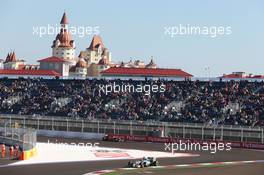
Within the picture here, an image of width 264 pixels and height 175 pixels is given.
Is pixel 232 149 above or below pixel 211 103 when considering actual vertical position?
below

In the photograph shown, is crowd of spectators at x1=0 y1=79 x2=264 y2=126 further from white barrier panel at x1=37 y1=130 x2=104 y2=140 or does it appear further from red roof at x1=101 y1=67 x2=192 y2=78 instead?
red roof at x1=101 y1=67 x2=192 y2=78

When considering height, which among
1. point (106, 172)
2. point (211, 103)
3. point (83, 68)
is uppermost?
point (83, 68)

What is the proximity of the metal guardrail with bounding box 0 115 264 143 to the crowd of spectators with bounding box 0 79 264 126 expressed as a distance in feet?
18.1

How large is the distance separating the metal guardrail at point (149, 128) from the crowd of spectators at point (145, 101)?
5509 mm

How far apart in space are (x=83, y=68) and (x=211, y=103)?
Answer: 124 meters

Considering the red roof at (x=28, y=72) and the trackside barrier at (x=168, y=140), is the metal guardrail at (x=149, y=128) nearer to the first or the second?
the trackside barrier at (x=168, y=140)

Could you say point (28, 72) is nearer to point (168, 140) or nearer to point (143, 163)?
point (168, 140)

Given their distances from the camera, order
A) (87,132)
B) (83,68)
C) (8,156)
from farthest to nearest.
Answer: (83,68)
(87,132)
(8,156)

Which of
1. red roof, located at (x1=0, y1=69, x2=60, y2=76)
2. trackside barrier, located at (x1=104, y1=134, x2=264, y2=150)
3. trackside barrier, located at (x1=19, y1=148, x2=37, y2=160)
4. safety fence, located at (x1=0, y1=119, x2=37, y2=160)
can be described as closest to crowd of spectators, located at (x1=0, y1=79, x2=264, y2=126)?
trackside barrier, located at (x1=104, y1=134, x2=264, y2=150)

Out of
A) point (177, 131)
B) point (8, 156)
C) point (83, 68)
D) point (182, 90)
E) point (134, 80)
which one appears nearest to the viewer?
point (8, 156)

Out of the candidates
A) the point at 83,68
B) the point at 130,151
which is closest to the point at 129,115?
the point at 130,151

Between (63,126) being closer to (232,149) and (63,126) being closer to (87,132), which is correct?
(87,132)

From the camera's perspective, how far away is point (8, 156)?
39844mm

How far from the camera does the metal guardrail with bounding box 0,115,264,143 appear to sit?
50.2 metres
